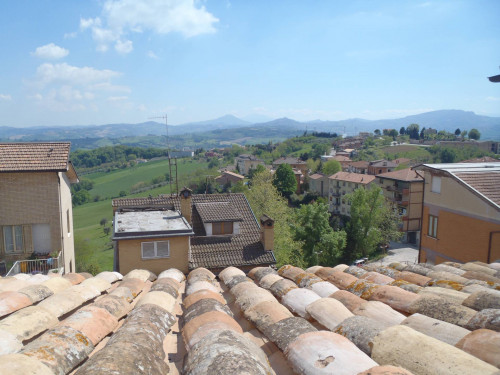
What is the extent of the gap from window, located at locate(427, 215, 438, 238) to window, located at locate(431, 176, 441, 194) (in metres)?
0.93

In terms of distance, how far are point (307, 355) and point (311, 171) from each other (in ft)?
316

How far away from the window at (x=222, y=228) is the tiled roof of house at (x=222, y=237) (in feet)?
0.64

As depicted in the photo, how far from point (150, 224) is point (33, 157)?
6302 mm

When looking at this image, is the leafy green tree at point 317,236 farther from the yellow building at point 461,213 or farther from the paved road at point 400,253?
the yellow building at point 461,213

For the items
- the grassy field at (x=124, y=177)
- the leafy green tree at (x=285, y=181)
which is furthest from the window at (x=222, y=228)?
the grassy field at (x=124, y=177)

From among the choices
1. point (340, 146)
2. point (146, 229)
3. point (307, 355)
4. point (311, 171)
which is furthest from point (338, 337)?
point (340, 146)

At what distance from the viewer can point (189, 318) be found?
3.94 m

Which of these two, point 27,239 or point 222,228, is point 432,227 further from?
point 27,239

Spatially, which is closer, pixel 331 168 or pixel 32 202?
pixel 32 202

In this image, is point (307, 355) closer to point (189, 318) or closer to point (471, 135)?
point (189, 318)

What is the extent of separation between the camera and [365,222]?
41688 millimetres

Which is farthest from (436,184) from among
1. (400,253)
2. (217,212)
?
(400,253)

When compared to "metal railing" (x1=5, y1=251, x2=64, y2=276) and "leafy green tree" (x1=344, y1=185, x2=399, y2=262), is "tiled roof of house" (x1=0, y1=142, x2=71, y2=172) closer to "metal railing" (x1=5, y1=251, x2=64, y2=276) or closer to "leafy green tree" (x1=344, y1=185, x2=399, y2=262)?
"metal railing" (x1=5, y1=251, x2=64, y2=276)

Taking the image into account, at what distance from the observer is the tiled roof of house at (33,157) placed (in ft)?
43.9
